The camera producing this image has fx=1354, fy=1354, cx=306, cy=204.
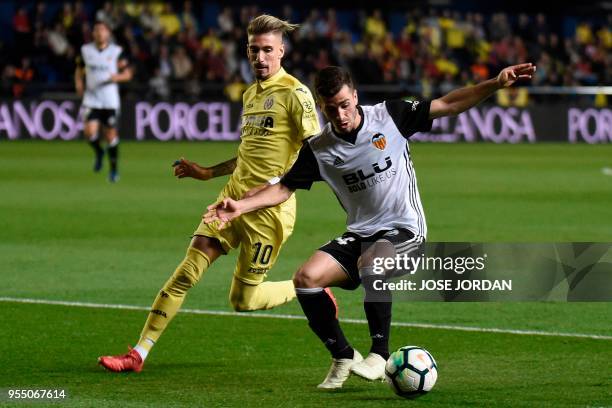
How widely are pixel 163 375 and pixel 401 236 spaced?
1.52 metres

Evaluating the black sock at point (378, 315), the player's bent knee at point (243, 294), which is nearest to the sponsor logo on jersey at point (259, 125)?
the player's bent knee at point (243, 294)

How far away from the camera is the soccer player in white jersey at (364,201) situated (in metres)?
6.74

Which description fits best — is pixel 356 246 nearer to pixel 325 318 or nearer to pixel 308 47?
pixel 325 318

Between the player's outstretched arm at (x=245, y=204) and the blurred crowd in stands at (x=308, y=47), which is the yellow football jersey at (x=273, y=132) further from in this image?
the blurred crowd in stands at (x=308, y=47)

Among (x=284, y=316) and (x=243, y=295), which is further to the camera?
(x=284, y=316)

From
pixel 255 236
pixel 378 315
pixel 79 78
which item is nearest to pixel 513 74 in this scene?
pixel 378 315

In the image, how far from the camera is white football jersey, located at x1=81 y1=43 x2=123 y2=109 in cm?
2152

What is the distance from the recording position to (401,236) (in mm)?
6809

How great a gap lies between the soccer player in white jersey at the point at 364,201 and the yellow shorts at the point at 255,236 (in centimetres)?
75

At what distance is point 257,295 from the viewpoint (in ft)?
25.9

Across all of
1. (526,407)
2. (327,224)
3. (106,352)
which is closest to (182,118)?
(327,224)

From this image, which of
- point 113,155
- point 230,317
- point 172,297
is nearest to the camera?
point 172,297

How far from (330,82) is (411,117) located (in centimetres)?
60

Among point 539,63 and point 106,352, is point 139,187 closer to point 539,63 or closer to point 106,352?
point 106,352
